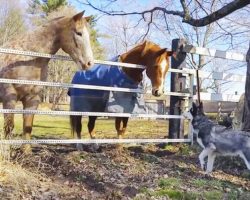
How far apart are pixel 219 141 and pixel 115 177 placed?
1541 mm

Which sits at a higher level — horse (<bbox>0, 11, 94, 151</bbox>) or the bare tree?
the bare tree

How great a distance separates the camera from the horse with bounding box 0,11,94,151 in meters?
5.66

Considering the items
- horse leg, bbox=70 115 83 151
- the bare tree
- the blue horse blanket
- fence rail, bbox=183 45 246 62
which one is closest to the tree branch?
fence rail, bbox=183 45 246 62

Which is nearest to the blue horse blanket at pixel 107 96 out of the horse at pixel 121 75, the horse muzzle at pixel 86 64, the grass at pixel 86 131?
the horse at pixel 121 75

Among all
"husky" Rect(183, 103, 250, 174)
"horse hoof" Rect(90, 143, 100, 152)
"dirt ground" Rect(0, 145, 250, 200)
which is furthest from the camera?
"horse hoof" Rect(90, 143, 100, 152)

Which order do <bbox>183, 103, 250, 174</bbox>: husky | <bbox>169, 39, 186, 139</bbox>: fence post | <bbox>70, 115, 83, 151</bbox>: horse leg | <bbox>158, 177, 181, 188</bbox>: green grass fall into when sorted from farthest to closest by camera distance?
1. <bbox>169, 39, 186, 139</bbox>: fence post
2. <bbox>70, 115, 83, 151</bbox>: horse leg
3. <bbox>183, 103, 250, 174</bbox>: husky
4. <bbox>158, 177, 181, 188</bbox>: green grass

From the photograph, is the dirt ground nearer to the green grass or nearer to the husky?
the green grass

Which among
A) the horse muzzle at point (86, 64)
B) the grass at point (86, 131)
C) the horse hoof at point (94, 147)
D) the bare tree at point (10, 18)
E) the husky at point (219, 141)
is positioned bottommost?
the grass at point (86, 131)

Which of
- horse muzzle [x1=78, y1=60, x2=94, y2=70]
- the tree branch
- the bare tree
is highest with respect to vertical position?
the bare tree

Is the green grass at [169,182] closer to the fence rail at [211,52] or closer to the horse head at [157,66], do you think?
the horse head at [157,66]

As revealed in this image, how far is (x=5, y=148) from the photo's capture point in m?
4.61

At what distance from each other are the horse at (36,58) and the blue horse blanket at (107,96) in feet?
3.76

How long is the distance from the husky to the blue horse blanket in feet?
4.39

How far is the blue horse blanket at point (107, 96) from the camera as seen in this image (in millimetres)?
6793
